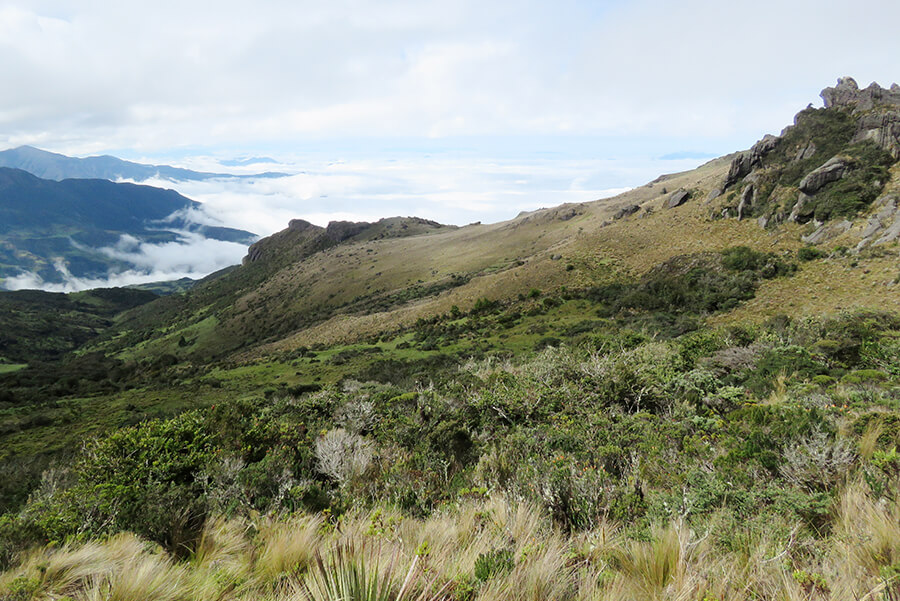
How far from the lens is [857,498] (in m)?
3.20

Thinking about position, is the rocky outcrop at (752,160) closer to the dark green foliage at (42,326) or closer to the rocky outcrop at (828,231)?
the rocky outcrop at (828,231)

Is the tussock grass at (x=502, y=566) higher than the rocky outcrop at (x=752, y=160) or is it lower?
lower

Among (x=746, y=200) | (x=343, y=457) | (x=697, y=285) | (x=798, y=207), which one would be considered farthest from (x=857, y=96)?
(x=343, y=457)

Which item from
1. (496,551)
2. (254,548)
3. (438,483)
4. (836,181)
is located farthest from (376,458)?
(836,181)

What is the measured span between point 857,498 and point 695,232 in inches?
1830

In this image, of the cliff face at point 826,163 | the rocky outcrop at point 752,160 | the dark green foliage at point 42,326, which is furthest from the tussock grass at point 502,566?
the dark green foliage at point 42,326

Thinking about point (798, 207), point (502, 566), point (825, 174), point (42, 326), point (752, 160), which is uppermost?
point (752, 160)

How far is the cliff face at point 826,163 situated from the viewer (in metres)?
30.3

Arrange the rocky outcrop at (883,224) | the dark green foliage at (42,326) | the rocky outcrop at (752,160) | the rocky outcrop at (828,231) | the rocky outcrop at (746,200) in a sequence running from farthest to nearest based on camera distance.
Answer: the dark green foliage at (42,326)
the rocky outcrop at (752,160)
the rocky outcrop at (746,200)
the rocky outcrop at (828,231)
the rocky outcrop at (883,224)

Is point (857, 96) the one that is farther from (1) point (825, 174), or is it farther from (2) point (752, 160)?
(1) point (825, 174)

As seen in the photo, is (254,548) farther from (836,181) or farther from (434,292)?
(434,292)

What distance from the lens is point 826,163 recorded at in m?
33.7

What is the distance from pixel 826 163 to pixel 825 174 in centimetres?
165

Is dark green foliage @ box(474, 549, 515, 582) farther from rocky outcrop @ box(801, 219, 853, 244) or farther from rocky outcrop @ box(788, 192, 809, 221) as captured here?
rocky outcrop @ box(788, 192, 809, 221)
